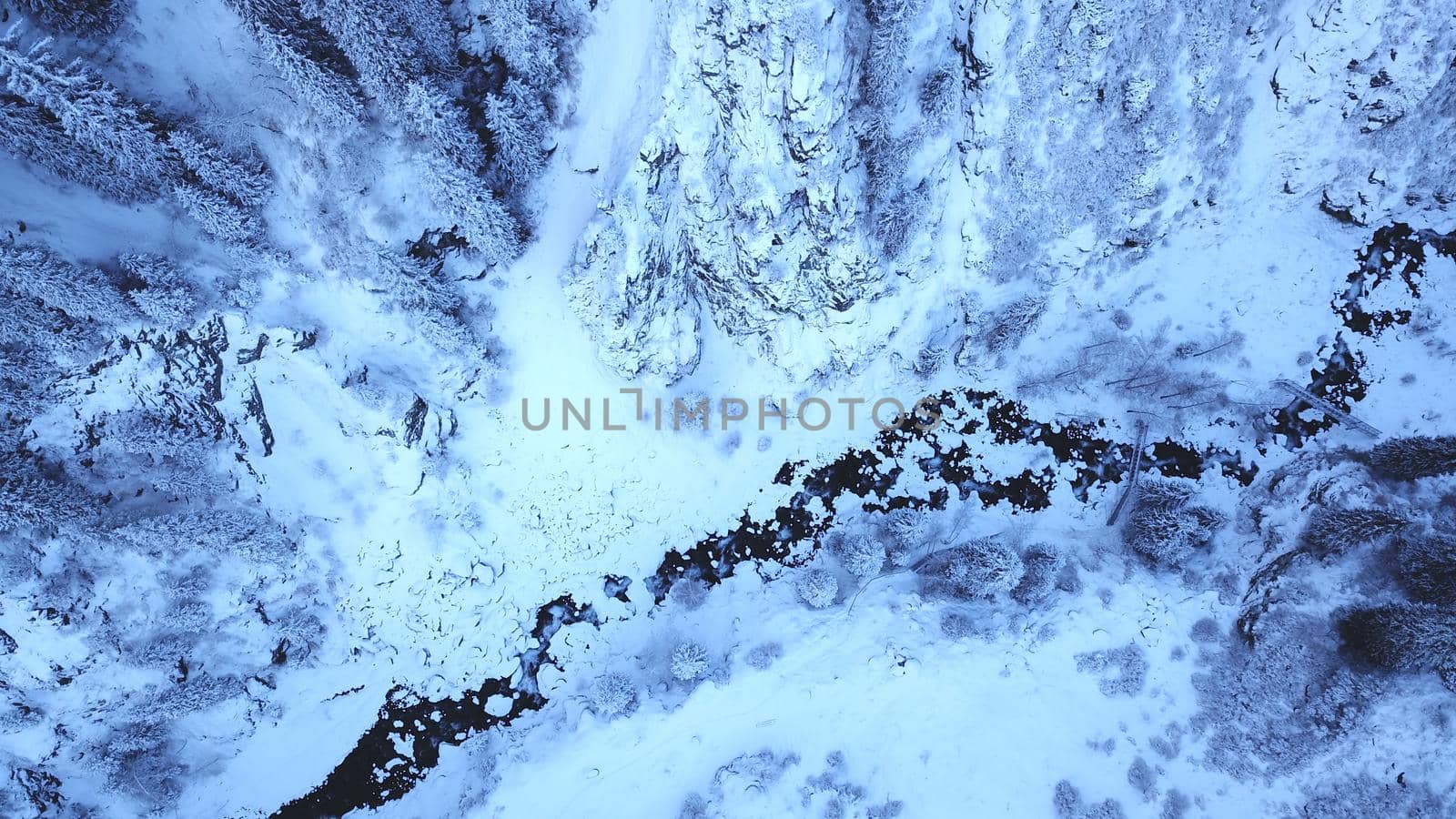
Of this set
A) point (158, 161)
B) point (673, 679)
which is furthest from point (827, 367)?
point (158, 161)

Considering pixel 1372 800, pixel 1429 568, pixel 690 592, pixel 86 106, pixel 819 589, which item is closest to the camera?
pixel 86 106

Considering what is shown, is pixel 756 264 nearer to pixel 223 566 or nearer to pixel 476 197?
pixel 476 197

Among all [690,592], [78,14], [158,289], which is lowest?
[690,592]

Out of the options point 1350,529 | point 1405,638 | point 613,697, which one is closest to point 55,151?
point 613,697

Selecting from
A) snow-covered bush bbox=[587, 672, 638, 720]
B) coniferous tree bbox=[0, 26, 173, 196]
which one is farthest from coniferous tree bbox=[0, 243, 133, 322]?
snow-covered bush bbox=[587, 672, 638, 720]

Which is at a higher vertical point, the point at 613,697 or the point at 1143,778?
the point at 613,697

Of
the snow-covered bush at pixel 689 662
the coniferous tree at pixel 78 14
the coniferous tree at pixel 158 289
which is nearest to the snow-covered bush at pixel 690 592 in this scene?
the snow-covered bush at pixel 689 662

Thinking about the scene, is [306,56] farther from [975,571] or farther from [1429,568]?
[1429,568]
